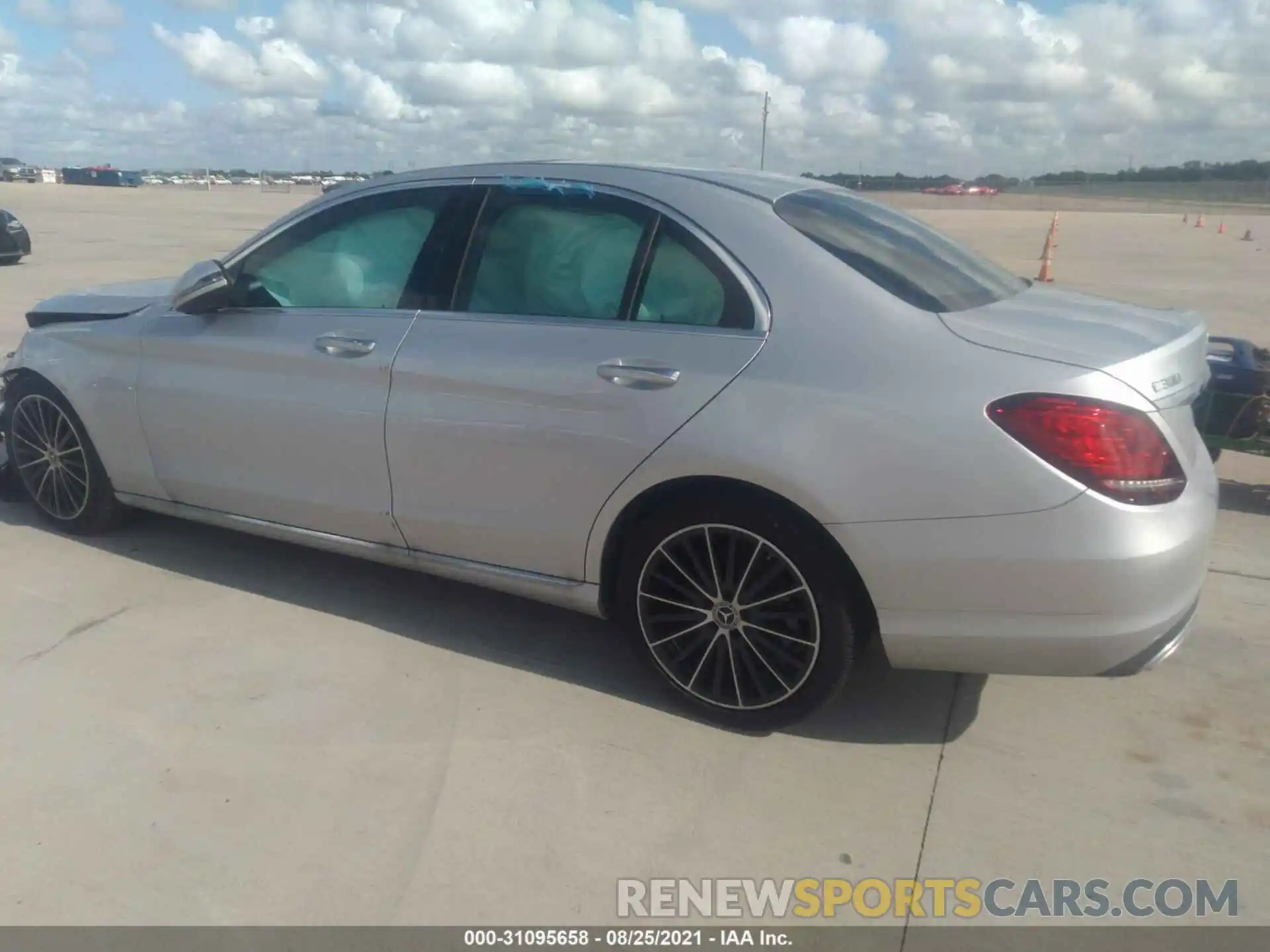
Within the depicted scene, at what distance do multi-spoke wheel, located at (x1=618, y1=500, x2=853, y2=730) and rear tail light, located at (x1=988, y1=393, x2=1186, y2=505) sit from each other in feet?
2.16

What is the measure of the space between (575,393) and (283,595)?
1.75 meters

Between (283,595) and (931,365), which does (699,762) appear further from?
(283,595)

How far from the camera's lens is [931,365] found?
9.57 ft

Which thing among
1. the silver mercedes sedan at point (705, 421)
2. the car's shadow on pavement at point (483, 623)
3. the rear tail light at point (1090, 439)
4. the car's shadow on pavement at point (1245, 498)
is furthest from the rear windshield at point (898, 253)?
the car's shadow on pavement at point (1245, 498)

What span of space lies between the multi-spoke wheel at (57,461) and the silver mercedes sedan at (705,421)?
0.41 metres

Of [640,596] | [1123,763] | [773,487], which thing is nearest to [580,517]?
[640,596]

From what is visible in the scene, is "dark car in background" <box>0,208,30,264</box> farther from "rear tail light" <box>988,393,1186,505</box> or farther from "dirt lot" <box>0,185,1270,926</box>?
"rear tail light" <box>988,393,1186,505</box>

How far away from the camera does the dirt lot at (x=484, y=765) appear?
2.73 meters

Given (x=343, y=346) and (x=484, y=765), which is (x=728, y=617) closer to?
(x=484, y=765)

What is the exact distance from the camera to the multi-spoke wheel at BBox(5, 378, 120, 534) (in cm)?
475

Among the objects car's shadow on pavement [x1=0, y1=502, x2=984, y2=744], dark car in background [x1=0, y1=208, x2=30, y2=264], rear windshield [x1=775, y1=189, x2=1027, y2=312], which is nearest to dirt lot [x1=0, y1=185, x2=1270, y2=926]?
car's shadow on pavement [x1=0, y1=502, x2=984, y2=744]

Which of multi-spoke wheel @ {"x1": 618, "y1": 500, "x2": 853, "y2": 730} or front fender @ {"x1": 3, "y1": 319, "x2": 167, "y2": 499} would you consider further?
front fender @ {"x1": 3, "y1": 319, "x2": 167, "y2": 499}

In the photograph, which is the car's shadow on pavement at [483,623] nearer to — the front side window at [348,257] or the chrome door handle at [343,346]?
the chrome door handle at [343,346]

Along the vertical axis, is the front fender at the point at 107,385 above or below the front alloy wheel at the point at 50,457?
above
